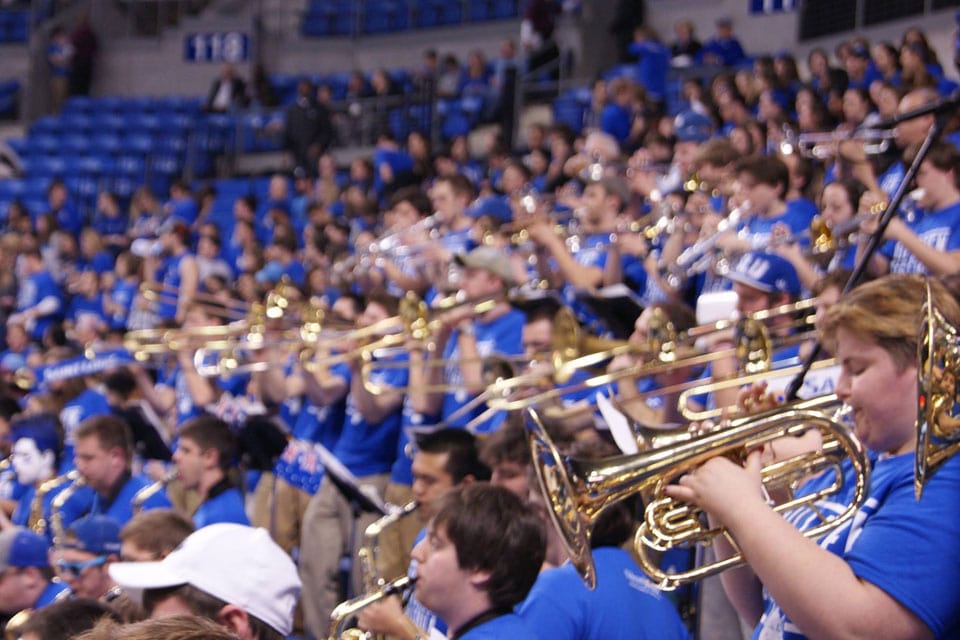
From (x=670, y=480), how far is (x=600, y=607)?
2.72 ft

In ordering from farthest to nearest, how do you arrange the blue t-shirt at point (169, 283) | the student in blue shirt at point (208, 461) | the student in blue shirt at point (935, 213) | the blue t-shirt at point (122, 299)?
the blue t-shirt at point (122, 299) < the blue t-shirt at point (169, 283) < the student in blue shirt at point (208, 461) < the student in blue shirt at point (935, 213)

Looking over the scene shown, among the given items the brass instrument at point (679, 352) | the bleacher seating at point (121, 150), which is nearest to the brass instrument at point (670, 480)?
the brass instrument at point (679, 352)

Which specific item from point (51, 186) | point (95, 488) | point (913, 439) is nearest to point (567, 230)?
point (95, 488)

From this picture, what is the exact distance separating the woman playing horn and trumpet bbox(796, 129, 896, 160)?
3.14 meters

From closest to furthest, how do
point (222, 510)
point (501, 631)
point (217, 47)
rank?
point (501, 631)
point (222, 510)
point (217, 47)

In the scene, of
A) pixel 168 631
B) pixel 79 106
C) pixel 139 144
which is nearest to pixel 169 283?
pixel 139 144

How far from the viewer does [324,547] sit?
6.10m

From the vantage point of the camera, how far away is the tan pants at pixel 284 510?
664 cm

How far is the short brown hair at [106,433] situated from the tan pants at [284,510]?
1.15 m

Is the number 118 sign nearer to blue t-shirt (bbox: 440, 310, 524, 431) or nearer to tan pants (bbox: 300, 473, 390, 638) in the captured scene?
tan pants (bbox: 300, 473, 390, 638)

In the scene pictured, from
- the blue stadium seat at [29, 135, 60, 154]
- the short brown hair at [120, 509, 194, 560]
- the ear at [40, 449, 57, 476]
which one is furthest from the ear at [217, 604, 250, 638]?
the blue stadium seat at [29, 135, 60, 154]

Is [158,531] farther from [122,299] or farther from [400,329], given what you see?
[122,299]

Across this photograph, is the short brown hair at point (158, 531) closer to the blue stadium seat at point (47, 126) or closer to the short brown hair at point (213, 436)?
the short brown hair at point (213, 436)

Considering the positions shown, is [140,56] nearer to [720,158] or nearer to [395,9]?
[395,9]
